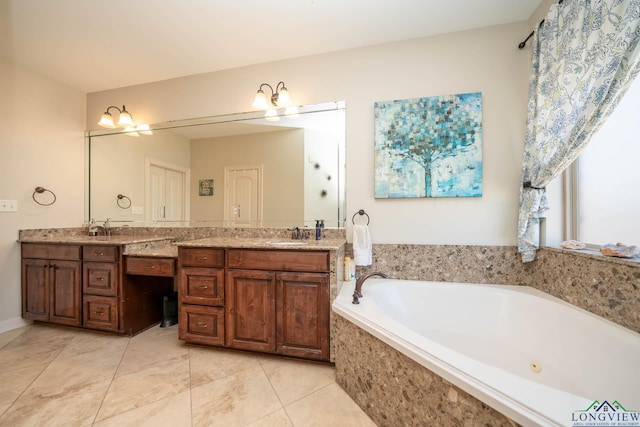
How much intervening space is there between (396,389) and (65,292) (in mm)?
2829

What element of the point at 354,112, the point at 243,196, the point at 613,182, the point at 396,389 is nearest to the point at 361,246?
the point at 396,389

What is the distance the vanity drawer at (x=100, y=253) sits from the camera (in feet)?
6.88

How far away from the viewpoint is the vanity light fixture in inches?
103

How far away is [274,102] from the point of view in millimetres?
2258

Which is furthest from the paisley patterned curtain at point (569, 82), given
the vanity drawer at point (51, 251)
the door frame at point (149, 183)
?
the vanity drawer at point (51, 251)

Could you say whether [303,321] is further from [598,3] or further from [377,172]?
[598,3]

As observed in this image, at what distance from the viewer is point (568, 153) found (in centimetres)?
137

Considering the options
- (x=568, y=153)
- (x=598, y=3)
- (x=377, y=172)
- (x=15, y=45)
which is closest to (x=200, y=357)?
(x=377, y=172)

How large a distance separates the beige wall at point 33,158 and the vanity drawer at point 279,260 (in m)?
2.20

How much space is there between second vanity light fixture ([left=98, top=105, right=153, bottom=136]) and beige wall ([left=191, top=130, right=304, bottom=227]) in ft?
2.22

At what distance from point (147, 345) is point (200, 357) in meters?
0.52

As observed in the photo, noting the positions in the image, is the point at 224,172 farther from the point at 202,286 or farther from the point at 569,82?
the point at 569,82

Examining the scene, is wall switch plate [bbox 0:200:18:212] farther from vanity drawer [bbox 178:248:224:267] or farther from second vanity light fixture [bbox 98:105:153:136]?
vanity drawer [bbox 178:248:224:267]

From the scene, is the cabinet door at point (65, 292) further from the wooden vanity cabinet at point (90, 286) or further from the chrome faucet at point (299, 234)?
the chrome faucet at point (299, 234)
